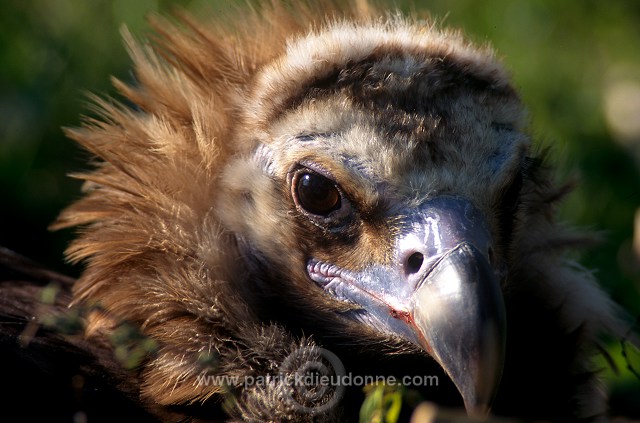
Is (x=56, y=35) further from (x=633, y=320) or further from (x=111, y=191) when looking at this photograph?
(x=633, y=320)

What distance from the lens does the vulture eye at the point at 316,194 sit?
10.7 feet

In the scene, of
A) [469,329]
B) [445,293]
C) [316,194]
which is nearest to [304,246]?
[316,194]

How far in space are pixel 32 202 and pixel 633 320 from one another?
284cm

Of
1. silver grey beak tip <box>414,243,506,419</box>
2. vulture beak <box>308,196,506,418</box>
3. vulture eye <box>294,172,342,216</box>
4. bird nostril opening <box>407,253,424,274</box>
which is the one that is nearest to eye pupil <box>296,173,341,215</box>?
vulture eye <box>294,172,342,216</box>

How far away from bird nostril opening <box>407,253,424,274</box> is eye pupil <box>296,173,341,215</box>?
1.00ft

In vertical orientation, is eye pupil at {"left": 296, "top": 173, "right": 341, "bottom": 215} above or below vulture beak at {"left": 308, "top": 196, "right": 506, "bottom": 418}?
above

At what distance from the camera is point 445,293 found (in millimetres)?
2893

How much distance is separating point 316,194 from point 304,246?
0.58 ft

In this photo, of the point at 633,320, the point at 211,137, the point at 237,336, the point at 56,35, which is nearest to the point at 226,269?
the point at 237,336

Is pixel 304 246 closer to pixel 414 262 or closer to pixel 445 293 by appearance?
pixel 414 262

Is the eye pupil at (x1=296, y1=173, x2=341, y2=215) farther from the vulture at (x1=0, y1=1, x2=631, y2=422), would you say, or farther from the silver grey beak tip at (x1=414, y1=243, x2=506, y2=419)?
the silver grey beak tip at (x1=414, y1=243, x2=506, y2=419)

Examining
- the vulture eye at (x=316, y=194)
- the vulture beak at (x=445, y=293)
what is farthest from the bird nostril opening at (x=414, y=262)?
the vulture eye at (x=316, y=194)

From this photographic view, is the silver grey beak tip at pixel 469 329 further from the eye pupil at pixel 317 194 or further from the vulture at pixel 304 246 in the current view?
the eye pupil at pixel 317 194

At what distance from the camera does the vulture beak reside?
9.32 ft
